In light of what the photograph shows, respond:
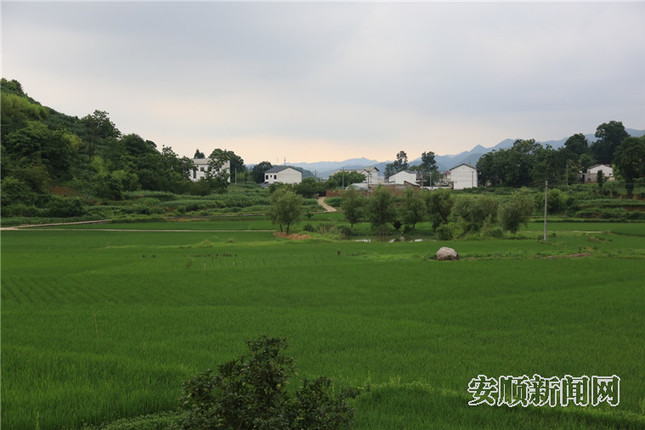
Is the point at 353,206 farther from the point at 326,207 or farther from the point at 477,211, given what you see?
the point at 326,207

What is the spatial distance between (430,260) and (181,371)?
21.9 meters

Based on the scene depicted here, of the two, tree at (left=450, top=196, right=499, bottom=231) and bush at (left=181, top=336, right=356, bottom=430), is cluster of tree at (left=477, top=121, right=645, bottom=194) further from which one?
bush at (left=181, top=336, right=356, bottom=430)

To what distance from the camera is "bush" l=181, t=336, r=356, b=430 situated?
181 inches

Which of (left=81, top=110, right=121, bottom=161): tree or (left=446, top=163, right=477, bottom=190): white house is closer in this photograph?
(left=81, top=110, right=121, bottom=161): tree

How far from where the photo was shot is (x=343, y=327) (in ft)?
42.0

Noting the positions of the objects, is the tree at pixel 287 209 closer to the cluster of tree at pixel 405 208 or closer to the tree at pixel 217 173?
the cluster of tree at pixel 405 208

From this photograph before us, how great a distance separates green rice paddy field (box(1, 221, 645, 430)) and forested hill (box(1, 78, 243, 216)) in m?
43.4

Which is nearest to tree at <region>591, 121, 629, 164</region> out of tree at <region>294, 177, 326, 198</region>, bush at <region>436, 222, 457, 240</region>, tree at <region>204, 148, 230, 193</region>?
tree at <region>294, 177, 326, 198</region>

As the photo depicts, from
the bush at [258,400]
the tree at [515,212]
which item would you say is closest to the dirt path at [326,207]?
the tree at [515,212]

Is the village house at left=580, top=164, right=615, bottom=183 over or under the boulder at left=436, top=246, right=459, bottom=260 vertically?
over

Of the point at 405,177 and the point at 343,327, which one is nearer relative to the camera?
the point at 343,327

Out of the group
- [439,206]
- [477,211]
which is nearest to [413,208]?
[439,206]

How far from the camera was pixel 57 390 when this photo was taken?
23.4 ft

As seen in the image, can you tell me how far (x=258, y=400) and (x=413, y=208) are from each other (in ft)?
170
